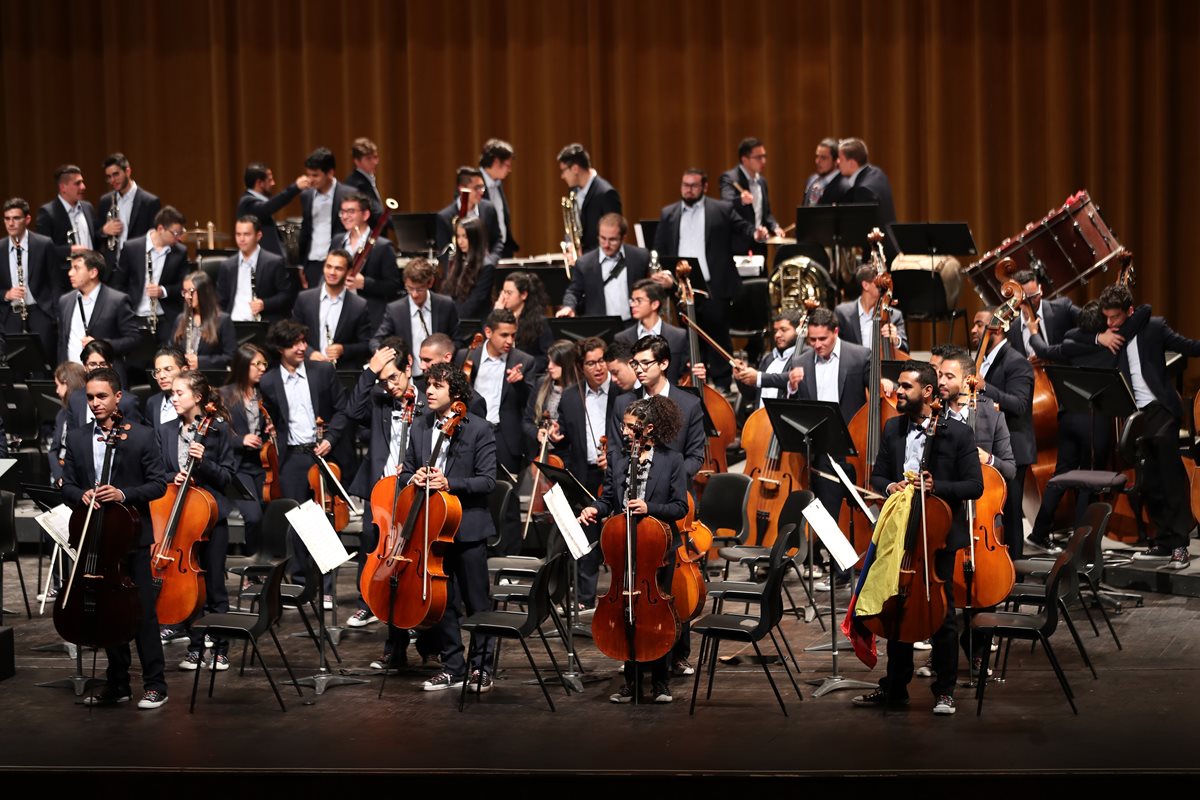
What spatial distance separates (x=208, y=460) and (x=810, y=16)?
28.4ft

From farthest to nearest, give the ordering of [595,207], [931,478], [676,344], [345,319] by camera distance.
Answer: [595,207]
[345,319]
[676,344]
[931,478]

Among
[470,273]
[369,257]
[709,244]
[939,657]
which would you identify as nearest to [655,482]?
[939,657]

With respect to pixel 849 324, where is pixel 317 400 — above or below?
below

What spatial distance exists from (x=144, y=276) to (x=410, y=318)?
94.5 inches

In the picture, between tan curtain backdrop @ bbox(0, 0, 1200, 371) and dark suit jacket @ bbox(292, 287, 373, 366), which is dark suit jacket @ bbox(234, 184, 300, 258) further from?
tan curtain backdrop @ bbox(0, 0, 1200, 371)

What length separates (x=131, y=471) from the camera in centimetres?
699

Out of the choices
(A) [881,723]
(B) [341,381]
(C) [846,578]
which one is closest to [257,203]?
(B) [341,381]

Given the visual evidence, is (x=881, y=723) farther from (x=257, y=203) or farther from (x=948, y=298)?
(x=257, y=203)

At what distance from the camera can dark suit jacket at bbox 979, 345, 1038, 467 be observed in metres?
8.73

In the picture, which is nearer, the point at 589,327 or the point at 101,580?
the point at 101,580

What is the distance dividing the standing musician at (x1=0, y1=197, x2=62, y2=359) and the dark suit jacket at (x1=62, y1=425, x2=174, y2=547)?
417 cm

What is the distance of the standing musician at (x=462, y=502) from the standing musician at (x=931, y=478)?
1753mm

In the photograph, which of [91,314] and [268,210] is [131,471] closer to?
[91,314]

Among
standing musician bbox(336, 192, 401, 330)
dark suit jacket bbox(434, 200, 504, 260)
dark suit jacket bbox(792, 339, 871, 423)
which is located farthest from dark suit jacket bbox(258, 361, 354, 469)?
dark suit jacket bbox(792, 339, 871, 423)
